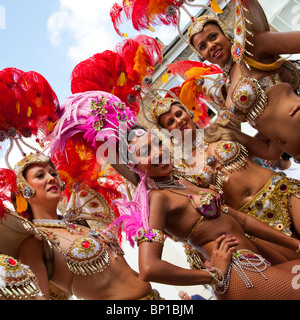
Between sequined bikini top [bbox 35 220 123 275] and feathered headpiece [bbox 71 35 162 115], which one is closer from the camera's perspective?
sequined bikini top [bbox 35 220 123 275]

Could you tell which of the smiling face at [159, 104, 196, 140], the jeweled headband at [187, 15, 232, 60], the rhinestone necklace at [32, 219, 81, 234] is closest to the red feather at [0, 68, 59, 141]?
the rhinestone necklace at [32, 219, 81, 234]

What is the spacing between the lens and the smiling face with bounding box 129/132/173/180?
290 cm

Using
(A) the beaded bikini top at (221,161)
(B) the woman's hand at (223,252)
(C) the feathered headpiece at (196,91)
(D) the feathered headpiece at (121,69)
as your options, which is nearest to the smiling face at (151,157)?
(A) the beaded bikini top at (221,161)

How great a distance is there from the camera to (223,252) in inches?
98.7

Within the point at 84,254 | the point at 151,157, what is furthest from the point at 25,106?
the point at 84,254

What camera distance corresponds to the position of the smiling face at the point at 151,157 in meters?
2.90

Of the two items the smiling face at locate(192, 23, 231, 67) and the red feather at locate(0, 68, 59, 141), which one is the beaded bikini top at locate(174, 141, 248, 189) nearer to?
the smiling face at locate(192, 23, 231, 67)

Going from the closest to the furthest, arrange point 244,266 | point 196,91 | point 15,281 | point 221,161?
point 15,281
point 244,266
point 221,161
point 196,91

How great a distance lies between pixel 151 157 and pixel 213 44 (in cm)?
116

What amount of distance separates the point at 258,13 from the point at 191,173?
→ 4.46 feet

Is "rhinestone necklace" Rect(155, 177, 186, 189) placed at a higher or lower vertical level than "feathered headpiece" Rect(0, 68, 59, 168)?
lower

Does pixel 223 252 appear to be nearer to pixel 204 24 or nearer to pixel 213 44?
pixel 213 44

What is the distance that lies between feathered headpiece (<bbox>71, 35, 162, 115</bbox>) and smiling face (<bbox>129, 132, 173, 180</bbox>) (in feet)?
2.90
